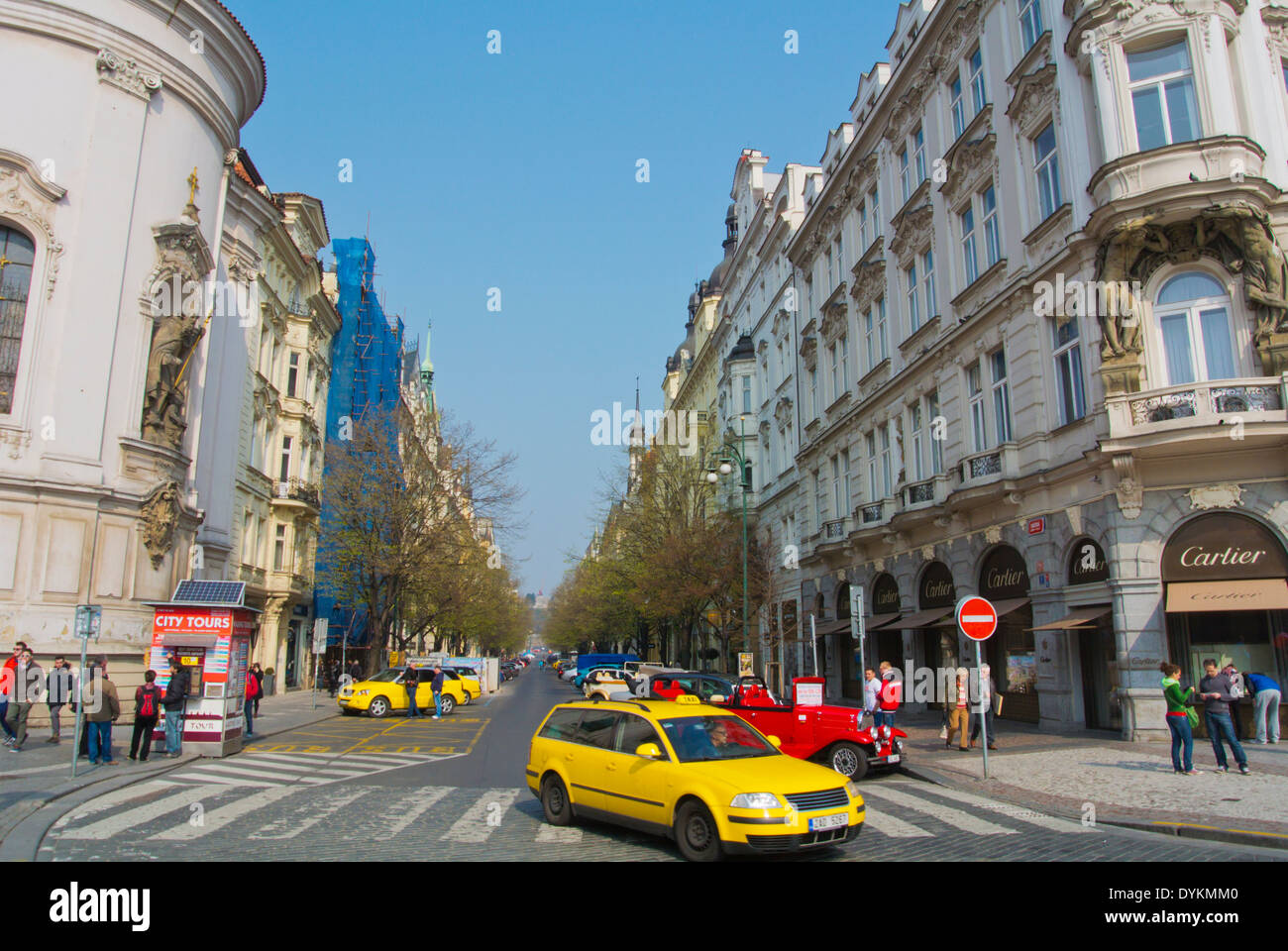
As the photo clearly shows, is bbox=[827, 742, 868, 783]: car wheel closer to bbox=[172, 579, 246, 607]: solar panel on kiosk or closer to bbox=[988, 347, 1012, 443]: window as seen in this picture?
bbox=[988, 347, 1012, 443]: window

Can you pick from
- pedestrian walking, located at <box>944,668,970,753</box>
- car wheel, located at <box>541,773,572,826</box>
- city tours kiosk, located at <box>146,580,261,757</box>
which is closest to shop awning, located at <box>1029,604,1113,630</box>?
pedestrian walking, located at <box>944,668,970,753</box>

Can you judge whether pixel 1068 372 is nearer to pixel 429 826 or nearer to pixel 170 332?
pixel 429 826

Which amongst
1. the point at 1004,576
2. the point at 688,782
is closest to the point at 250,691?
the point at 688,782

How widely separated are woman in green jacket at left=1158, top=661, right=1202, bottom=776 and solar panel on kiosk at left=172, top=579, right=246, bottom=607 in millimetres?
16904

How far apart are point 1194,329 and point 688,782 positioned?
1488cm

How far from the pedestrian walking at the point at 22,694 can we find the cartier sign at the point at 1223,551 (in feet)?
72.8

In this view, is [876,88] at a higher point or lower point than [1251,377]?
higher

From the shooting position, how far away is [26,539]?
22281 millimetres

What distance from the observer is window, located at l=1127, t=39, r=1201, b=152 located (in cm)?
1789

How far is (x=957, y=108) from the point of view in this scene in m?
26.5
